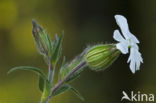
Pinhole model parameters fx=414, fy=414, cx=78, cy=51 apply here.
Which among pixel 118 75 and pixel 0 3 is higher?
pixel 0 3

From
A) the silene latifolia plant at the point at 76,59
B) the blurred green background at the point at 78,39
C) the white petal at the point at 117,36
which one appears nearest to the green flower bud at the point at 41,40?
the silene latifolia plant at the point at 76,59

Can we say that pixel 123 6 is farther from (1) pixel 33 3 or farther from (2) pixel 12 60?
(2) pixel 12 60

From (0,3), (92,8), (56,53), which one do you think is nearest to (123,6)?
(92,8)

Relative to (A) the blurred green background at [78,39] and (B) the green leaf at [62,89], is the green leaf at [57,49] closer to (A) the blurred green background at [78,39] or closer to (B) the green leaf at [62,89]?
(B) the green leaf at [62,89]

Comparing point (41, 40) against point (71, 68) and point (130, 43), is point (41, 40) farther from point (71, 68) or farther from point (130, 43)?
point (130, 43)

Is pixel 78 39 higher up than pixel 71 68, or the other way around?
pixel 71 68

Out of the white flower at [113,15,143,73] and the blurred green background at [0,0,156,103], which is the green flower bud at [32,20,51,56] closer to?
the white flower at [113,15,143,73]

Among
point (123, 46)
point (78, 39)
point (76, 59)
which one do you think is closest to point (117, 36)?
point (123, 46)
